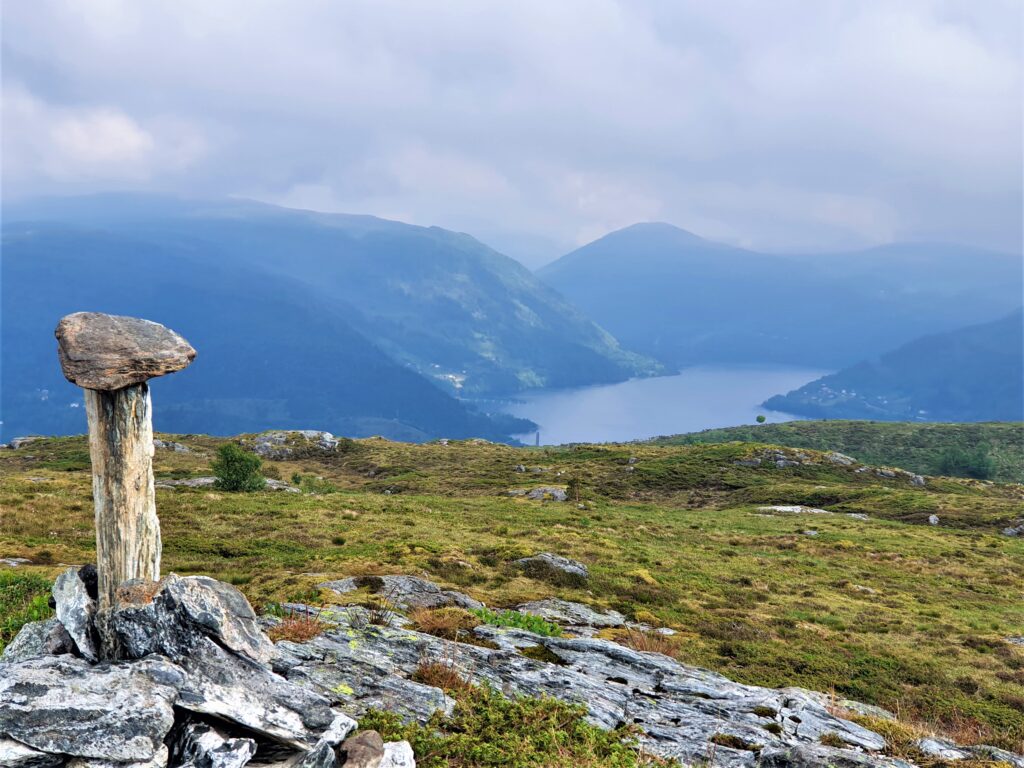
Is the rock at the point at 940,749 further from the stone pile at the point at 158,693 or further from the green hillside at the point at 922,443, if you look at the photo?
the green hillside at the point at 922,443

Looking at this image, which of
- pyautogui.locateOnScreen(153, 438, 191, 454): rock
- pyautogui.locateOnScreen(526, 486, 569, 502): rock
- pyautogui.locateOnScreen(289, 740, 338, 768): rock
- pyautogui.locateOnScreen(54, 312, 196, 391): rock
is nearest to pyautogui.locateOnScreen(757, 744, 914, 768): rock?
pyautogui.locateOnScreen(289, 740, 338, 768): rock

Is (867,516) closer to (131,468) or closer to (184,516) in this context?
(184,516)

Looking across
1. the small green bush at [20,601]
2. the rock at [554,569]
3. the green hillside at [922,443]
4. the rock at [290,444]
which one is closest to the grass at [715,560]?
the rock at [554,569]

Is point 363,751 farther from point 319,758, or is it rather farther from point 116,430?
point 116,430

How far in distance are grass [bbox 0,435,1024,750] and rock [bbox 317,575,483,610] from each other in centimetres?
120

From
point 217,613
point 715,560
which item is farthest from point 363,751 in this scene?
point 715,560

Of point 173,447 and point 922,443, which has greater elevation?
point 173,447

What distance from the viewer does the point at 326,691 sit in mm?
11906

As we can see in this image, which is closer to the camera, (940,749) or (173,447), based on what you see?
(940,749)

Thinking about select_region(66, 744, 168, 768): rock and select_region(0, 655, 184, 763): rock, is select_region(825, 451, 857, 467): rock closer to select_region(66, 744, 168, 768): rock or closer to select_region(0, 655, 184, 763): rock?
select_region(0, 655, 184, 763): rock

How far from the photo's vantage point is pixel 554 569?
28812mm

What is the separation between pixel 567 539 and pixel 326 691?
26.7m

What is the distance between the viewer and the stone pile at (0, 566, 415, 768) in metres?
8.62

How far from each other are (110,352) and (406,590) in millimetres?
14198
